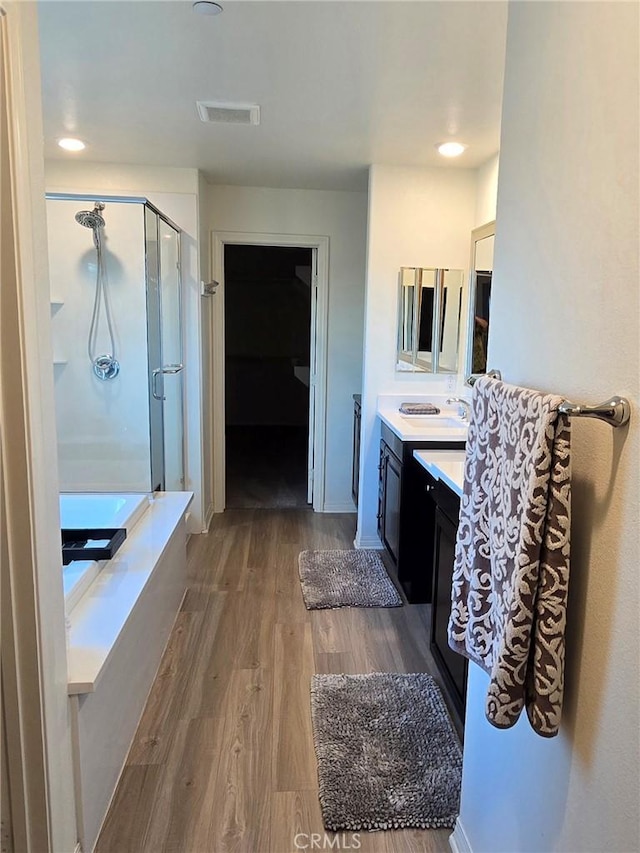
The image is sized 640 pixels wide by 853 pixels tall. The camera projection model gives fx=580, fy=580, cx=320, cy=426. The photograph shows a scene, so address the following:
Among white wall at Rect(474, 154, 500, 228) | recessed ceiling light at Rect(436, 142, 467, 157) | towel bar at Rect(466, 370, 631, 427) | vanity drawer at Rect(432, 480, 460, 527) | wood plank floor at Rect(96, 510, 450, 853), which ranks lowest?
wood plank floor at Rect(96, 510, 450, 853)

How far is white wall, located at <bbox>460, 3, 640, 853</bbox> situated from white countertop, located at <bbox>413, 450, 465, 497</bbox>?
2.25 ft

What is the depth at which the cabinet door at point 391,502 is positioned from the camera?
3.11m

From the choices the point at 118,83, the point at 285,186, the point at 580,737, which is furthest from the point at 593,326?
the point at 285,186

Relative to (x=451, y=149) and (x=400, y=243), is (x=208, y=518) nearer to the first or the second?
(x=400, y=243)

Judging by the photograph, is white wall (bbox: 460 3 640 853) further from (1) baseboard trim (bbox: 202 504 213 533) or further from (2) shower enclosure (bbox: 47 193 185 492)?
(1) baseboard trim (bbox: 202 504 213 533)

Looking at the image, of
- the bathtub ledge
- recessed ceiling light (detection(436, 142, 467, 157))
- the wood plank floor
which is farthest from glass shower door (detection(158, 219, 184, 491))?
recessed ceiling light (detection(436, 142, 467, 157))

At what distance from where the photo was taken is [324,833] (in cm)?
169

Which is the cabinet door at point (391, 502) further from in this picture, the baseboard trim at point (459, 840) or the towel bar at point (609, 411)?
the towel bar at point (609, 411)

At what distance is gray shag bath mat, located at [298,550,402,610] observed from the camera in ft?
10.1

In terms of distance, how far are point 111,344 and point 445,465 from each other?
2.25m

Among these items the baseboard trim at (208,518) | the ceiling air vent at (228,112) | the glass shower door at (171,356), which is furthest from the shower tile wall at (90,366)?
the ceiling air vent at (228,112)

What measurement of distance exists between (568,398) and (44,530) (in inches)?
43.8

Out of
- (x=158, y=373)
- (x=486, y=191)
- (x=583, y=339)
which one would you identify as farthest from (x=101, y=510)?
(x=486, y=191)

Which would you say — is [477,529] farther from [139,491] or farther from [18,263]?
[139,491]
